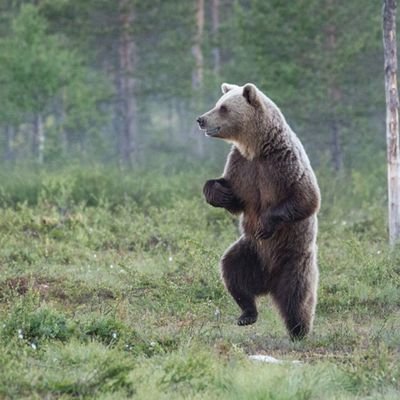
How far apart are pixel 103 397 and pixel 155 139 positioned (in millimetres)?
38841

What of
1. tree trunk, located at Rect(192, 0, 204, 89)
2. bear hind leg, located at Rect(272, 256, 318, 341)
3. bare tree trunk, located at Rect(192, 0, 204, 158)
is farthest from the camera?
tree trunk, located at Rect(192, 0, 204, 89)

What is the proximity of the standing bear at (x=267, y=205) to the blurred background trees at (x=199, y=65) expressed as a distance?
14463mm

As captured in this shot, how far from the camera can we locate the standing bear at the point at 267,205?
7.60 m

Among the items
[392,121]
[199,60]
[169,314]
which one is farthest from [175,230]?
[199,60]

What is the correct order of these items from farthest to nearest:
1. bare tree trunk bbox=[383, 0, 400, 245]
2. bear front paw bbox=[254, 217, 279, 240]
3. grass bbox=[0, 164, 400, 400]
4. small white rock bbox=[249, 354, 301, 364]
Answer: bare tree trunk bbox=[383, 0, 400, 245], bear front paw bbox=[254, 217, 279, 240], small white rock bbox=[249, 354, 301, 364], grass bbox=[0, 164, 400, 400]

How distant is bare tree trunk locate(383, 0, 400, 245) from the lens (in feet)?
39.3

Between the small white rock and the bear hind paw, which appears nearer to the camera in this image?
the small white rock

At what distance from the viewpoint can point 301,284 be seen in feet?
25.3

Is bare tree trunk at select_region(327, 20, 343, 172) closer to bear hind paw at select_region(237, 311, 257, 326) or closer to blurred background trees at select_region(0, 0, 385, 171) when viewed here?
blurred background trees at select_region(0, 0, 385, 171)

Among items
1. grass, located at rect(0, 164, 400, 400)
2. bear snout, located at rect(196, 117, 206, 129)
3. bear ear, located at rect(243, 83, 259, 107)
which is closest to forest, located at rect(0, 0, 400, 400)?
grass, located at rect(0, 164, 400, 400)

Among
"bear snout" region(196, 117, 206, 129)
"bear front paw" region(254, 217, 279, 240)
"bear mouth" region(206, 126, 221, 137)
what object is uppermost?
"bear snout" region(196, 117, 206, 129)

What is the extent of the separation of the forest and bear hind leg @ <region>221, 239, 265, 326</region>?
0.81 ft

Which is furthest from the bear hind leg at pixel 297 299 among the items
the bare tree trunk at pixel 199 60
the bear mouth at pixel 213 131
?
the bare tree trunk at pixel 199 60

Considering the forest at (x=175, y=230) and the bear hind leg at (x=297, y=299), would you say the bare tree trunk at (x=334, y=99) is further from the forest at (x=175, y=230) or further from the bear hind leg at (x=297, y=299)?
the bear hind leg at (x=297, y=299)
